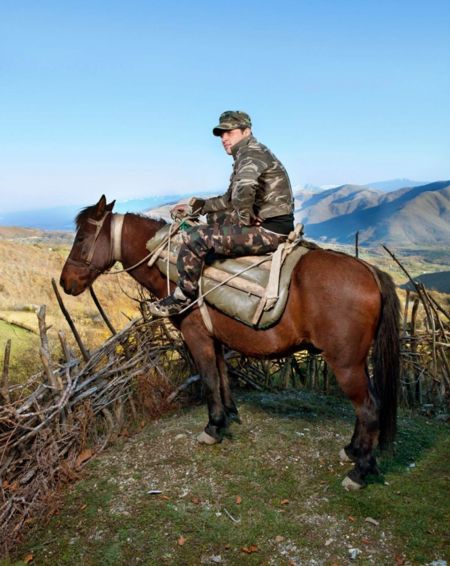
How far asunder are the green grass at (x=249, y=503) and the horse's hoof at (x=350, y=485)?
7cm

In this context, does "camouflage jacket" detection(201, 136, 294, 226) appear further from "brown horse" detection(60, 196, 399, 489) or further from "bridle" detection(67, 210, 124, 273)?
"bridle" detection(67, 210, 124, 273)

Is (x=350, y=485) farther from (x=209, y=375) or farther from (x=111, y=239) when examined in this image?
(x=111, y=239)

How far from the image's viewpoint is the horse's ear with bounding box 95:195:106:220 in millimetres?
4609

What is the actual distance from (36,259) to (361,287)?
18165mm

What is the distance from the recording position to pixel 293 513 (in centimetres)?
384

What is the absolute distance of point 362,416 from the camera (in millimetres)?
4016

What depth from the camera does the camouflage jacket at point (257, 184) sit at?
4.01 m

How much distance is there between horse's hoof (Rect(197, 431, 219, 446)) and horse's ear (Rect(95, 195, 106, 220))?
2633 mm

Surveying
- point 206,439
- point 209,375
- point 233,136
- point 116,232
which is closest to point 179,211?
point 116,232

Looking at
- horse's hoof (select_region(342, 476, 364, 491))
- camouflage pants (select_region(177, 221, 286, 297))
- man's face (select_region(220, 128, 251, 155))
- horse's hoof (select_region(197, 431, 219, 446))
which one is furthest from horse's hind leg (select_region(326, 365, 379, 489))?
man's face (select_region(220, 128, 251, 155))

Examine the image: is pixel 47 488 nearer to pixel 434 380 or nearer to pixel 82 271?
pixel 82 271

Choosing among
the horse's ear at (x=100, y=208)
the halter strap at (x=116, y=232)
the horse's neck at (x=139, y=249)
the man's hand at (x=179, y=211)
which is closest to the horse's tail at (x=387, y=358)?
the man's hand at (x=179, y=211)

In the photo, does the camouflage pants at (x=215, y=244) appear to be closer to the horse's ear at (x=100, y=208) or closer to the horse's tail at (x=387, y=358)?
the horse's ear at (x=100, y=208)

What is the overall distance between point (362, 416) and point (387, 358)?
578 millimetres
